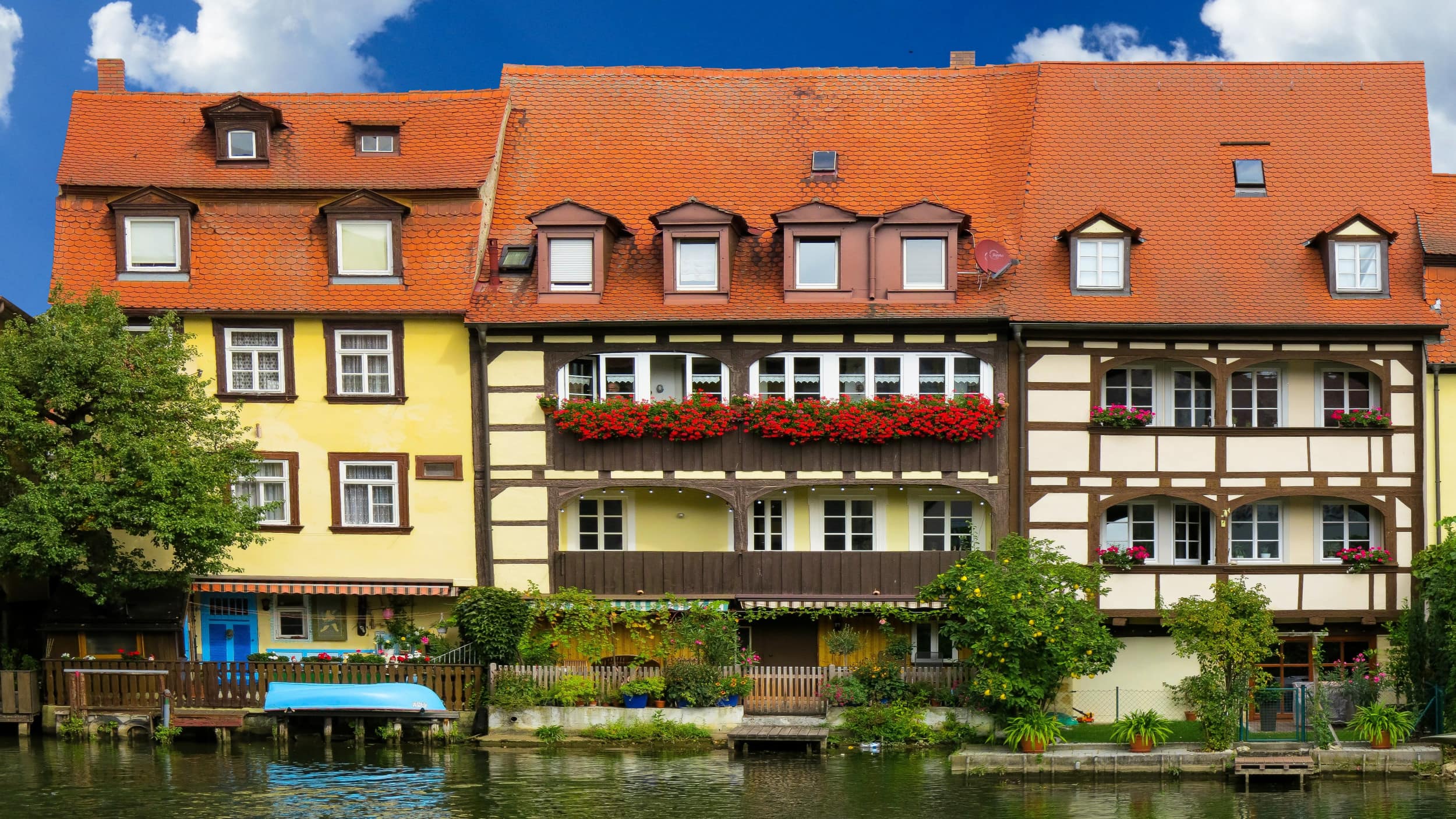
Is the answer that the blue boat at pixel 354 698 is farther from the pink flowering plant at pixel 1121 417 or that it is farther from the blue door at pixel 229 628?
the pink flowering plant at pixel 1121 417

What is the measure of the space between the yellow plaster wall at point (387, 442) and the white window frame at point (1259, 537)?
603 inches

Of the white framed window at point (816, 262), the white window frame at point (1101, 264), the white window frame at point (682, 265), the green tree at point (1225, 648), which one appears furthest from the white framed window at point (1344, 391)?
the white window frame at point (682, 265)

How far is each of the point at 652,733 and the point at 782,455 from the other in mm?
6079

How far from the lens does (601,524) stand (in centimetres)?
3381

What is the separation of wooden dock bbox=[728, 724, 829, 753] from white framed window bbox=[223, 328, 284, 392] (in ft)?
38.8

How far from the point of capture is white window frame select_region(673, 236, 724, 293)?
32.8m

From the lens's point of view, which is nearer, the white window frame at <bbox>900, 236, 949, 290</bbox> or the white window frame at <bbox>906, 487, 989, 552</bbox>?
the white window frame at <bbox>900, 236, 949, 290</bbox>

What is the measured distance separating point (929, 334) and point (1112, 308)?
3.63 metres

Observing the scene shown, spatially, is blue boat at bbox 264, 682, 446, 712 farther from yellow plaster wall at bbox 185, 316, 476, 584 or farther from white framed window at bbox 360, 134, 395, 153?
white framed window at bbox 360, 134, 395, 153

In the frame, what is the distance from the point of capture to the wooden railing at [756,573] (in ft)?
105

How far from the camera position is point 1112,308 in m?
32.0

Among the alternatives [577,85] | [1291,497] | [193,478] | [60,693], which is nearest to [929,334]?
[1291,497]

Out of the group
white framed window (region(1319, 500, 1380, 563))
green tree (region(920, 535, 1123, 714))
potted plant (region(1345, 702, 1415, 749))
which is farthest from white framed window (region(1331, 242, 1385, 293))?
potted plant (region(1345, 702, 1415, 749))

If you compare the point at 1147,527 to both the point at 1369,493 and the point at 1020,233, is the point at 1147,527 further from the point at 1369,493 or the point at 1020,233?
the point at 1020,233
